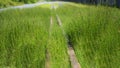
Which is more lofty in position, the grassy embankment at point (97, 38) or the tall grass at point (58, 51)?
the grassy embankment at point (97, 38)

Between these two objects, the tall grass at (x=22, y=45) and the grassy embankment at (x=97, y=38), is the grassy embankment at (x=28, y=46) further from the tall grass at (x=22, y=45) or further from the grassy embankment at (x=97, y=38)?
the grassy embankment at (x=97, y=38)

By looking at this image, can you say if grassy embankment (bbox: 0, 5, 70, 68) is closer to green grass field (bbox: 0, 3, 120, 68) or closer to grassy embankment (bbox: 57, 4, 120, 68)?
green grass field (bbox: 0, 3, 120, 68)

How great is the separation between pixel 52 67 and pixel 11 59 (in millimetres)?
601

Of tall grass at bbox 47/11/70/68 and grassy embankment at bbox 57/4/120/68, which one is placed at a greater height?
grassy embankment at bbox 57/4/120/68


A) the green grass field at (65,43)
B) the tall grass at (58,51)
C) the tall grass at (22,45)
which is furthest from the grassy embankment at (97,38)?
the tall grass at (22,45)

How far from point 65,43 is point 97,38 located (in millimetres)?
481

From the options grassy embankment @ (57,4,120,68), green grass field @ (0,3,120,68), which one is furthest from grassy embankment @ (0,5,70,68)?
grassy embankment @ (57,4,120,68)

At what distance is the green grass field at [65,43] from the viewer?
13.2ft

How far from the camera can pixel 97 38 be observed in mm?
4625

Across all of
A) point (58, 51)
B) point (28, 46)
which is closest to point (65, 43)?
point (58, 51)

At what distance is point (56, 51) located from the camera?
14.5 ft

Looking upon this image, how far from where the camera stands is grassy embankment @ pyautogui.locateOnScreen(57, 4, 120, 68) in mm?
4016

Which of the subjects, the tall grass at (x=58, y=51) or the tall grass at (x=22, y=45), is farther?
the tall grass at (x=22, y=45)

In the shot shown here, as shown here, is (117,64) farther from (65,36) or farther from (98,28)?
(65,36)
